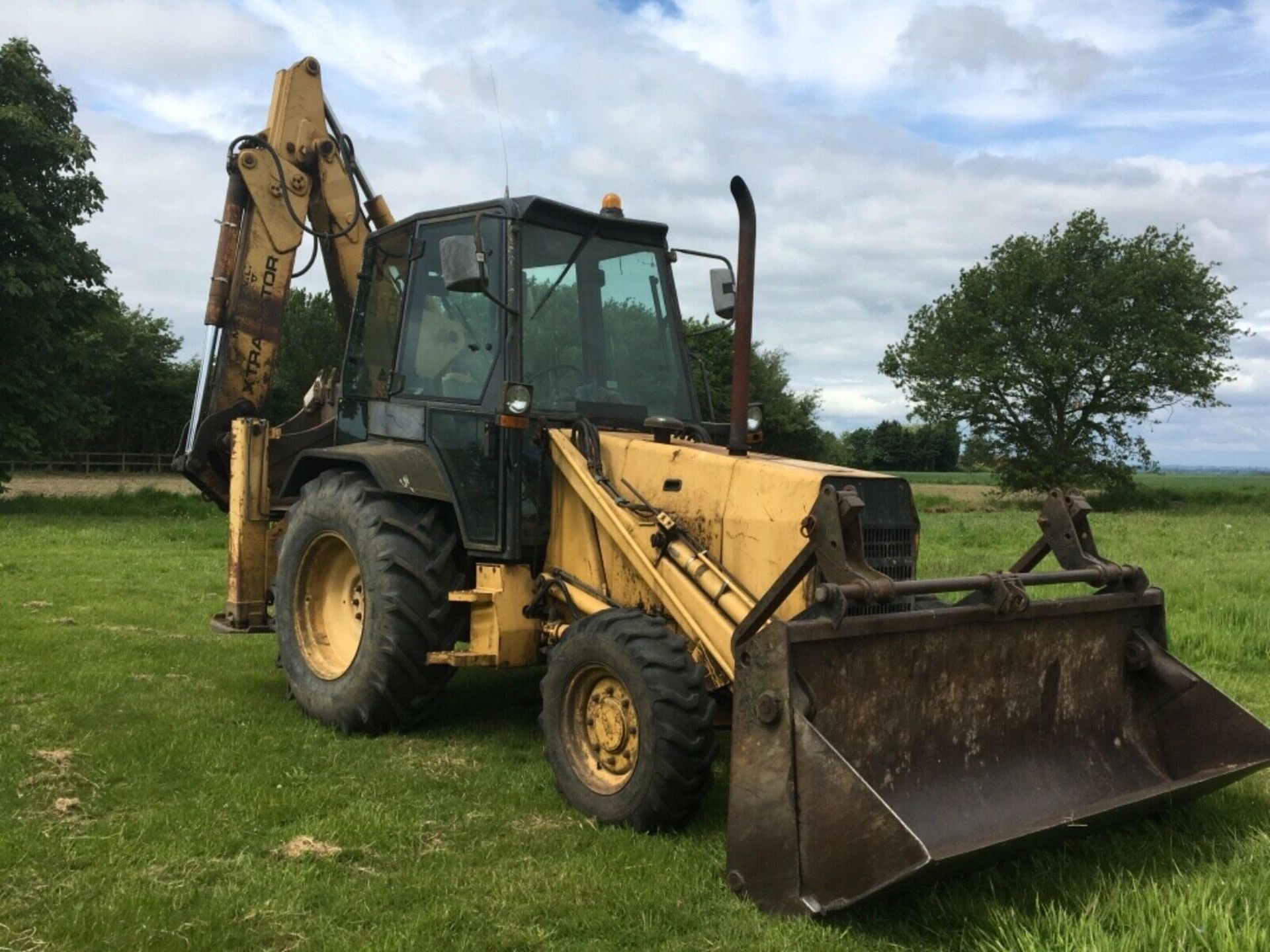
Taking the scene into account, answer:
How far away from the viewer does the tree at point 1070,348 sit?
3394 cm

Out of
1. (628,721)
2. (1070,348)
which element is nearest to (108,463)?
(1070,348)

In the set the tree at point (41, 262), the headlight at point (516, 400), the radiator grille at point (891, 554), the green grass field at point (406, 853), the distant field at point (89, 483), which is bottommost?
the green grass field at point (406, 853)

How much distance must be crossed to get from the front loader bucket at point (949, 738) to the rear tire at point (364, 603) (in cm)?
230

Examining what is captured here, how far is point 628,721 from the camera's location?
15.4 feet

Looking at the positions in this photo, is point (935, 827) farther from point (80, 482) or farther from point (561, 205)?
point (80, 482)

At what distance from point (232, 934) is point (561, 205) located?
155 inches

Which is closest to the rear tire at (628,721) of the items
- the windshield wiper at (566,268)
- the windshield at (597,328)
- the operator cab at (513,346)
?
the operator cab at (513,346)

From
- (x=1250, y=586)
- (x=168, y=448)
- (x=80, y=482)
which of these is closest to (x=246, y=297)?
(x=1250, y=586)

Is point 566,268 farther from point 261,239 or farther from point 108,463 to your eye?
point 108,463

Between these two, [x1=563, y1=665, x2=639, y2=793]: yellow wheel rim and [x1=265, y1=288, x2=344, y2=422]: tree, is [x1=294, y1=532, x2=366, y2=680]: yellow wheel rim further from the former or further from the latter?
[x1=265, y1=288, x2=344, y2=422]: tree

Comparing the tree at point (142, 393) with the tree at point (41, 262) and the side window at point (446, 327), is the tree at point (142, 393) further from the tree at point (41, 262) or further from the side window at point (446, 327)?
the side window at point (446, 327)

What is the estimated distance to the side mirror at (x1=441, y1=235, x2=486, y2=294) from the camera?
5312 mm

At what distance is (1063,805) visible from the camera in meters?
4.50

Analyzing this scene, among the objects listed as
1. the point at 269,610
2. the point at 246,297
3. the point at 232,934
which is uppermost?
the point at 246,297
